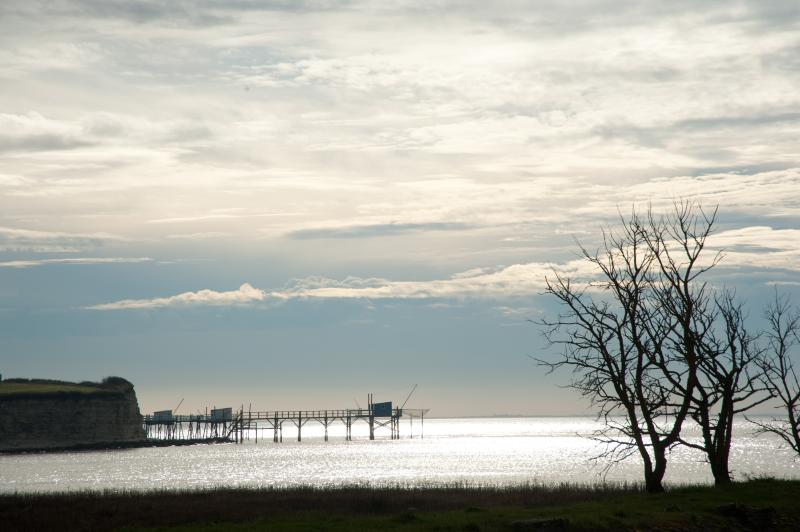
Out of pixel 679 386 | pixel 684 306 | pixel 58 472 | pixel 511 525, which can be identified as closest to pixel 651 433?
pixel 679 386

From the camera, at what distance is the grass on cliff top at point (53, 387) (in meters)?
140

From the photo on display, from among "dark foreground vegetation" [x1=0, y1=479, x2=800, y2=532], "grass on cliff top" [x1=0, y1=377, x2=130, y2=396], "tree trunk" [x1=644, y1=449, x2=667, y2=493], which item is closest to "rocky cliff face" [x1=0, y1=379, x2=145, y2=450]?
"grass on cliff top" [x1=0, y1=377, x2=130, y2=396]

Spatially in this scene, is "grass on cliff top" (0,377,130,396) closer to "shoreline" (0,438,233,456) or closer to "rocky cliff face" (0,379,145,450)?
"rocky cliff face" (0,379,145,450)

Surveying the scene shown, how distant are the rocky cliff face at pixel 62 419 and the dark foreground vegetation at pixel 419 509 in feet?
322

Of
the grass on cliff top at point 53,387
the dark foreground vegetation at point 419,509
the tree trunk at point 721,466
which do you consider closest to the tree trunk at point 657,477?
the dark foreground vegetation at point 419,509

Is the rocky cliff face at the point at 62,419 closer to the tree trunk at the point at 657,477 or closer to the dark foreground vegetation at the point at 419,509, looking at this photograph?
the dark foreground vegetation at the point at 419,509

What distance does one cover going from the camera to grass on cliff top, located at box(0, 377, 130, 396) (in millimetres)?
140438

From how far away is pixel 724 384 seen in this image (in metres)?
34.9

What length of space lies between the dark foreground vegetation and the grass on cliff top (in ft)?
327

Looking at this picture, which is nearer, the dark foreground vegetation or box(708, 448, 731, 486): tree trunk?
the dark foreground vegetation

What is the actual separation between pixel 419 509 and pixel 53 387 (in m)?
127

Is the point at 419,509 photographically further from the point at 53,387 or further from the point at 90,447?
the point at 53,387

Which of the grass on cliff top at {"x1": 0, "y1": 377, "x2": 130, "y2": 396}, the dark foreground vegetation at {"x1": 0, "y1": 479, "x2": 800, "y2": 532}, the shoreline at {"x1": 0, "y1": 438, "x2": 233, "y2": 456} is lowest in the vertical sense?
the shoreline at {"x1": 0, "y1": 438, "x2": 233, "y2": 456}

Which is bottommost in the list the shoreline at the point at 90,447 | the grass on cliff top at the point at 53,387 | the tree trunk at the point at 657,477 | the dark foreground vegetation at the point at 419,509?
the shoreline at the point at 90,447
